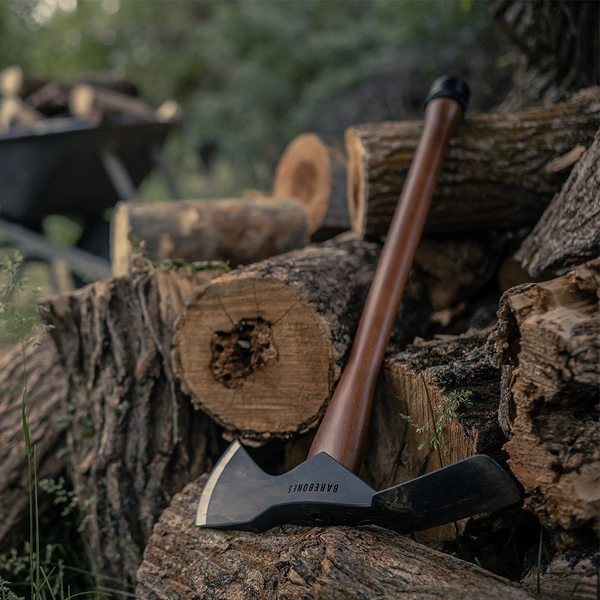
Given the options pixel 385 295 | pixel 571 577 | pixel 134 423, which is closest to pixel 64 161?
pixel 134 423

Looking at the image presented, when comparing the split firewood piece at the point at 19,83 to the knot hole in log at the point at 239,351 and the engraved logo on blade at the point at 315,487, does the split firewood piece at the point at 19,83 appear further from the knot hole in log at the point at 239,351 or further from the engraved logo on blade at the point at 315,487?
the engraved logo on blade at the point at 315,487

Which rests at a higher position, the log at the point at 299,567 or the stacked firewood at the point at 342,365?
the stacked firewood at the point at 342,365

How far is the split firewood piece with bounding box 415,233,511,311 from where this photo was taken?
2227mm

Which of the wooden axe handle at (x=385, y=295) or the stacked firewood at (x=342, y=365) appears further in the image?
the wooden axe handle at (x=385, y=295)

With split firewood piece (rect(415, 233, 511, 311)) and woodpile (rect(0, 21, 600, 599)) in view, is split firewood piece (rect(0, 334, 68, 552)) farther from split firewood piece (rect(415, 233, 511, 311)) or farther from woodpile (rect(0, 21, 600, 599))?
split firewood piece (rect(415, 233, 511, 311))

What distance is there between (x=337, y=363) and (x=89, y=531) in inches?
40.9

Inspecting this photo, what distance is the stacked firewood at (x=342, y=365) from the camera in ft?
3.21

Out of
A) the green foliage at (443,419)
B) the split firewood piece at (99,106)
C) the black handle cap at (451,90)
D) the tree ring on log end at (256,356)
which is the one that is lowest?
the green foliage at (443,419)

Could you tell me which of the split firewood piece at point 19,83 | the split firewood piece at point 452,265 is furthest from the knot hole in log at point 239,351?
the split firewood piece at point 19,83

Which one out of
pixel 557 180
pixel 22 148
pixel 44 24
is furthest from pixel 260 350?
pixel 44 24

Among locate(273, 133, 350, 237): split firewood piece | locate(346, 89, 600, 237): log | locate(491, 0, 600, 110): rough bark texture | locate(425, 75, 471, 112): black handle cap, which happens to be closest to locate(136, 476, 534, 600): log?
locate(346, 89, 600, 237): log

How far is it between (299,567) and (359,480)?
0.20 metres

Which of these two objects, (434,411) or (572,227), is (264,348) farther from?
(572,227)

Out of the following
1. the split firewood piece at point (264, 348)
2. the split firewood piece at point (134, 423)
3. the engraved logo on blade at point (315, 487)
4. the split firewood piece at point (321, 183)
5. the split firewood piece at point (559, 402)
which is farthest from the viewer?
the split firewood piece at point (321, 183)
